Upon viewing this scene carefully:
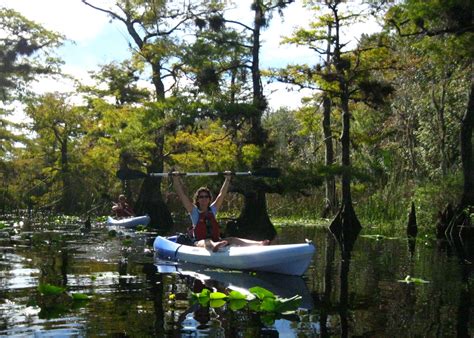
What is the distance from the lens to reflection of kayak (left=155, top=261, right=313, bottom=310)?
874 cm

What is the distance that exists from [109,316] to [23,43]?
25.4 m

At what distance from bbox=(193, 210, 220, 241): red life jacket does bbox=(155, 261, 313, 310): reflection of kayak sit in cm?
66

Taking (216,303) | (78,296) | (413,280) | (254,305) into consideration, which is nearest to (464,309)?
(413,280)

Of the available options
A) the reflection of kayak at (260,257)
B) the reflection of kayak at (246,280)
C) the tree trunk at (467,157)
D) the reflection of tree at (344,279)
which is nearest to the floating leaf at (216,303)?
the reflection of kayak at (246,280)

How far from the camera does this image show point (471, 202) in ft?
56.8

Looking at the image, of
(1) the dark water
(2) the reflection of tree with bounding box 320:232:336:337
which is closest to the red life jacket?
(1) the dark water

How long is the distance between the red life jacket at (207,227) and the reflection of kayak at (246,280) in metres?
0.66

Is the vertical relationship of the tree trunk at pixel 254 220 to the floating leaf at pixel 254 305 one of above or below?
above

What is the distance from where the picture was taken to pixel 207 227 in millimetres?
12156

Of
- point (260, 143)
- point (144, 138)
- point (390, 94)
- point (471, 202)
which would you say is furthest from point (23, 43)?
point (471, 202)

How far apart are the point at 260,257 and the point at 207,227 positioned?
2.01 metres

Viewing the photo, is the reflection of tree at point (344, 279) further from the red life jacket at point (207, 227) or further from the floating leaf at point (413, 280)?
the red life jacket at point (207, 227)

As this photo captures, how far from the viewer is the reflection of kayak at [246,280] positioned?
8741 millimetres

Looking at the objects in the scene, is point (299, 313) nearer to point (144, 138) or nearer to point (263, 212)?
point (263, 212)
